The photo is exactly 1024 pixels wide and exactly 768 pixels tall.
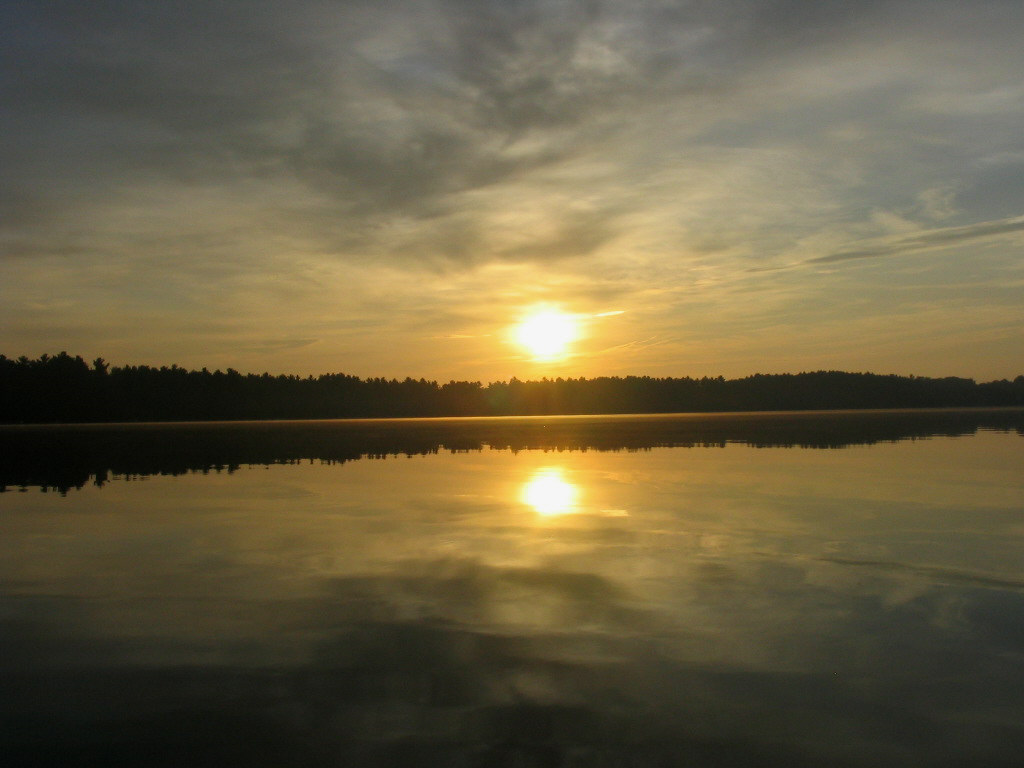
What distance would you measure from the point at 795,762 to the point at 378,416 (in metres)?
191

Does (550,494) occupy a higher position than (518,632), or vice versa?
(550,494)

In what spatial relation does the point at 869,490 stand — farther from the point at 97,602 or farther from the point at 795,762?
the point at 97,602

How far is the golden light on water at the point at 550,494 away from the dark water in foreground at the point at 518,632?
0.39m

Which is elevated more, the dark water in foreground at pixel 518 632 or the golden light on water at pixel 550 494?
the golden light on water at pixel 550 494

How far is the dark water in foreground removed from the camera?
7.28 m

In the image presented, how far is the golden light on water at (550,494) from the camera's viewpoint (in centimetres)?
2130

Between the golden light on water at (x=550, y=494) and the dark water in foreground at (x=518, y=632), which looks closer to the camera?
the dark water in foreground at (x=518, y=632)

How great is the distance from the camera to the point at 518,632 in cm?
1034

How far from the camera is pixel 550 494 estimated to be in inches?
962

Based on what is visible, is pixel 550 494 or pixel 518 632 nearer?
pixel 518 632

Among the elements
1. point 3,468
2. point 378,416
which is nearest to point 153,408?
point 378,416

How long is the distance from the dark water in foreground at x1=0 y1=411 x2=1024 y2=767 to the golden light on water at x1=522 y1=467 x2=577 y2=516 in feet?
1.28

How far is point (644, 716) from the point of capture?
7.69m

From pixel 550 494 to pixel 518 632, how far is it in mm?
14149
